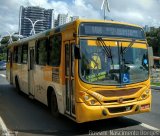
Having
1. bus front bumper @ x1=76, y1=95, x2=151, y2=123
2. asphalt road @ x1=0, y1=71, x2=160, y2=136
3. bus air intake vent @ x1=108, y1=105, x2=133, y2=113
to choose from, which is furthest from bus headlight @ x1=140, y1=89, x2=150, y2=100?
asphalt road @ x1=0, y1=71, x2=160, y2=136

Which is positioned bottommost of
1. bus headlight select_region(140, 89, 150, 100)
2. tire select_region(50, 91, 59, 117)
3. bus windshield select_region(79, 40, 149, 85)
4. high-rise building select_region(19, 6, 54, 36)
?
tire select_region(50, 91, 59, 117)

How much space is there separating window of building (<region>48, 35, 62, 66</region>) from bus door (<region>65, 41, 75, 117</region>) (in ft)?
2.02

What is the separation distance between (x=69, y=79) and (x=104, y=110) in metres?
1.32

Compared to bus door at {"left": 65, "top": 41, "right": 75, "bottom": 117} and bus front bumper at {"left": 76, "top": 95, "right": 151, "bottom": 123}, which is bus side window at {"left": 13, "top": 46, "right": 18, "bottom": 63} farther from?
bus front bumper at {"left": 76, "top": 95, "right": 151, "bottom": 123}

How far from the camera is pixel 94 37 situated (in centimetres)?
900

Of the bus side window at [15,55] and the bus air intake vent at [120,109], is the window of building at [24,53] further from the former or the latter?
the bus air intake vent at [120,109]

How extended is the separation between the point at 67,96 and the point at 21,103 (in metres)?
5.88

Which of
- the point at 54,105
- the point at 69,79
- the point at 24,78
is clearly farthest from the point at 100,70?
the point at 24,78

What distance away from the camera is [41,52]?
12484mm

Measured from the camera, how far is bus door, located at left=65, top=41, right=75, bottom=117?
9141mm

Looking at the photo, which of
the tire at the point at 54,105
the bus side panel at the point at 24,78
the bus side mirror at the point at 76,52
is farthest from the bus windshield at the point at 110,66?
the bus side panel at the point at 24,78

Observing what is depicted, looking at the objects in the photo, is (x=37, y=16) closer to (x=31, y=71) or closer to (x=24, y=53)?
(x=24, y=53)

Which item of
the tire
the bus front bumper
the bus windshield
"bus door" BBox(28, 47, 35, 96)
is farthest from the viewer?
"bus door" BBox(28, 47, 35, 96)

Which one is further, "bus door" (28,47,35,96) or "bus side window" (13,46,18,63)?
"bus side window" (13,46,18,63)
